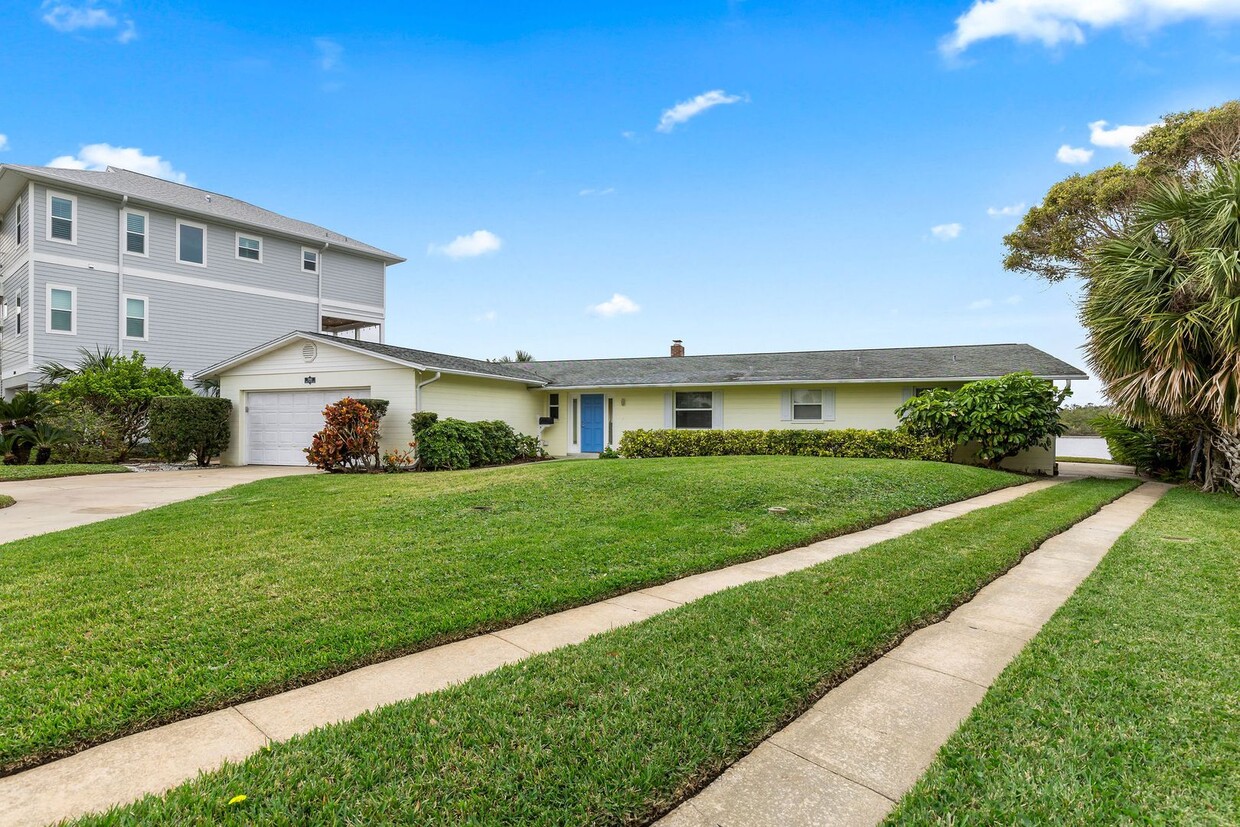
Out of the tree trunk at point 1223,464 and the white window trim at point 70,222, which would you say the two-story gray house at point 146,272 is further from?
the tree trunk at point 1223,464

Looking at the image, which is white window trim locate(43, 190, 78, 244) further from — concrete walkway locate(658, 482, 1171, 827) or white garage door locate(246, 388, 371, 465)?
concrete walkway locate(658, 482, 1171, 827)

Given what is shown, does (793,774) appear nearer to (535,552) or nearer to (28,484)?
(535,552)

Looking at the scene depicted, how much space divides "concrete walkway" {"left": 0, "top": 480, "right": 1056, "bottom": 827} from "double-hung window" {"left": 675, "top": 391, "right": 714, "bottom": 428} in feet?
42.8

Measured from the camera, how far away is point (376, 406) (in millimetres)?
13227

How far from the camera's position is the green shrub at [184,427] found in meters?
14.1

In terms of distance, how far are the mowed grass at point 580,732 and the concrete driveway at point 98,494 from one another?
6.37 m

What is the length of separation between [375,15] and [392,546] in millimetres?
11695

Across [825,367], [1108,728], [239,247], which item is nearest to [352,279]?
[239,247]

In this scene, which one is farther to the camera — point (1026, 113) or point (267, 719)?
point (1026, 113)

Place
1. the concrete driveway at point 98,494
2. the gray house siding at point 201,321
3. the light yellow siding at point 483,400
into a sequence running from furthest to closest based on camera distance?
the gray house siding at point 201,321, the light yellow siding at point 483,400, the concrete driveway at point 98,494

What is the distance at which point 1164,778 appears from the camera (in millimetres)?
2057

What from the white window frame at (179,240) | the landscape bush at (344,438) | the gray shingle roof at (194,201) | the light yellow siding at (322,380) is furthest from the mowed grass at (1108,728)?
the white window frame at (179,240)

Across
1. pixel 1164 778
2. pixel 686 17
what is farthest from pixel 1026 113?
pixel 1164 778

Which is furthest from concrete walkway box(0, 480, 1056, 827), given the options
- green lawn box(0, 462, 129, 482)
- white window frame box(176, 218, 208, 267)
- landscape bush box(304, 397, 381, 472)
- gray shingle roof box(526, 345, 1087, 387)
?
white window frame box(176, 218, 208, 267)
